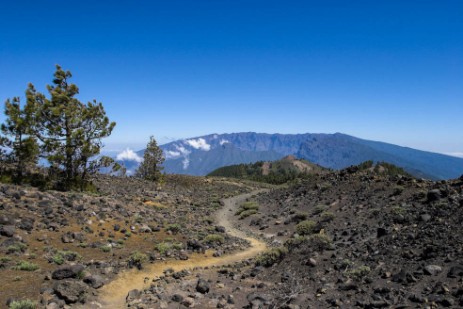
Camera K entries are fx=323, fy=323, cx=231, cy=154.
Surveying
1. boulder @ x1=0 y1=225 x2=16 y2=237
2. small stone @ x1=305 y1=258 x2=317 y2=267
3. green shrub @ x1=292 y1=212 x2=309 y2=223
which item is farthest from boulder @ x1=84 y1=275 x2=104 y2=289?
green shrub @ x1=292 y1=212 x2=309 y2=223

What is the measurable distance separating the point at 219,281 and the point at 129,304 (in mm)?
4540

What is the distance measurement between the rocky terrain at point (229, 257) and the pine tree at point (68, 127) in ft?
21.8

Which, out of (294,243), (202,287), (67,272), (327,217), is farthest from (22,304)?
(327,217)

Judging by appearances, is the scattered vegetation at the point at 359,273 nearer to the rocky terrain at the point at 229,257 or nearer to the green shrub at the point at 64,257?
the rocky terrain at the point at 229,257

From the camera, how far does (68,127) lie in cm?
3338

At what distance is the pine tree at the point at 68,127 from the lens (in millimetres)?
32656

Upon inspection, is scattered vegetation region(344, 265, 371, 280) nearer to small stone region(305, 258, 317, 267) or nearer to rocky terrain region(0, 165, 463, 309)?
rocky terrain region(0, 165, 463, 309)

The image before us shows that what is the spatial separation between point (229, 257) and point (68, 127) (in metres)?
22.2

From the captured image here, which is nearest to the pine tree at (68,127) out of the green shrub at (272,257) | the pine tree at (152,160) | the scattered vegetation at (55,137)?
the scattered vegetation at (55,137)

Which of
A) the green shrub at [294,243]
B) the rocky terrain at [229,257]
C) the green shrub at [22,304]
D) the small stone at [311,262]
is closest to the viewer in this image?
the green shrub at [22,304]

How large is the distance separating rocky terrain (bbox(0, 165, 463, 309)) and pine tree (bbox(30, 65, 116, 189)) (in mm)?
6652

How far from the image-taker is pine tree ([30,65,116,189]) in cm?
3266

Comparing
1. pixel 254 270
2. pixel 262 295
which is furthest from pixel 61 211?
pixel 262 295

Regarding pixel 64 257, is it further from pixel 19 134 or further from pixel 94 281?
pixel 19 134
